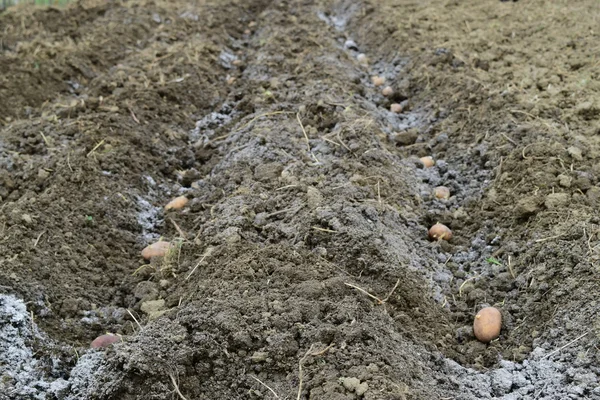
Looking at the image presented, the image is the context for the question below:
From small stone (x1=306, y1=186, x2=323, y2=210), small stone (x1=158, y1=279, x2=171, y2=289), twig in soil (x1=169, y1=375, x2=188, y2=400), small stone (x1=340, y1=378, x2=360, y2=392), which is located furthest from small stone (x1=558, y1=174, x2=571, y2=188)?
twig in soil (x1=169, y1=375, x2=188, y2=400)

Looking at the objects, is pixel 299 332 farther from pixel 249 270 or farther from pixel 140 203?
pixel 140 203

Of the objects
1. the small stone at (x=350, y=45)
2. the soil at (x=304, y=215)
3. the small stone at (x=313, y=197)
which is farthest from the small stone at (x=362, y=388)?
the small stone at (x=350, y=45)

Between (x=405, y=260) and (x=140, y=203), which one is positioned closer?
(x=405, y=260)

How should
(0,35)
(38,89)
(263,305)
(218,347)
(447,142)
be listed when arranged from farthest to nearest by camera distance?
(0,35) < (38,89) < (447,142) < (263,305) < (218,347)

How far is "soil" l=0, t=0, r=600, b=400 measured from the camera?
241 cm

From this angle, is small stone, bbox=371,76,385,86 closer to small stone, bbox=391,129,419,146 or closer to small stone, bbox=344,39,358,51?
small stone, bbox=344,39,358,51

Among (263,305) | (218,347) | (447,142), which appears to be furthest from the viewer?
(447,142)

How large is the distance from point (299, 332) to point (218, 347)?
1.10 ft

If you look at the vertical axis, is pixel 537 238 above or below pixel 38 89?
above

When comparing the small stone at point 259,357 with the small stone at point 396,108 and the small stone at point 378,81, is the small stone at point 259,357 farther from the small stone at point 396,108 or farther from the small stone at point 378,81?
the small stone at point 378,81

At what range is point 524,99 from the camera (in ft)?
14.4

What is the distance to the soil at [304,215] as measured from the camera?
2.41 metres

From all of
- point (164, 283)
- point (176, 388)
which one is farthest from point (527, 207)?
point (176, 388)

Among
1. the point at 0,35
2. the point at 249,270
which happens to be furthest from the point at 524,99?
the point at 0,35
